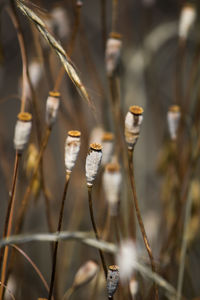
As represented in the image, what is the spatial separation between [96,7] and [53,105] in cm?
137

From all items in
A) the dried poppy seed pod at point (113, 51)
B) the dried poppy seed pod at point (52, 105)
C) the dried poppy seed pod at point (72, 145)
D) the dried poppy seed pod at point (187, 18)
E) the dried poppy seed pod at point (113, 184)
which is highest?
the dried poppy seed pod at point (187, 18)

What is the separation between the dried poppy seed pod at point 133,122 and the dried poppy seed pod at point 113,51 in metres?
0.15

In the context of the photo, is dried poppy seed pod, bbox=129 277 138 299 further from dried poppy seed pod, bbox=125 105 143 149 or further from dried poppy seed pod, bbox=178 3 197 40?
dried poppy seed pod, bbox=178 3 197 40

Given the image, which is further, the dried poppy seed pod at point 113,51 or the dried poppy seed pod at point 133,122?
the dried poppy seed pod at point 113,51

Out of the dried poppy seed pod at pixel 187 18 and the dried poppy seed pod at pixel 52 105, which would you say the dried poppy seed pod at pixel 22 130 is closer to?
the dried poppy seed pod at pixel 52 105

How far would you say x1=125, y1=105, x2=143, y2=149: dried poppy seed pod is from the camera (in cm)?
40

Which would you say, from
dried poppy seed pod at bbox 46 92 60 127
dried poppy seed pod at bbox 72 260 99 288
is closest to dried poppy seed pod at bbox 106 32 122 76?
dried poppy seed pod at bbox 46 92 60 127

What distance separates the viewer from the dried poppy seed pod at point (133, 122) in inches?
15.6

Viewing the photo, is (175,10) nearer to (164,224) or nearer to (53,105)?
(164,224)

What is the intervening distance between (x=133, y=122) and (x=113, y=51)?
163 millimetres

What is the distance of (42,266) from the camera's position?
37.9 inches

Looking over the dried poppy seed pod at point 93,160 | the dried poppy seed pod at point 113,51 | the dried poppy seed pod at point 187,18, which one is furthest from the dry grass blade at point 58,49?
the dried poppy seed pod at point 187,18

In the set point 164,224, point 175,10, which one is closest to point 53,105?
point 164,224

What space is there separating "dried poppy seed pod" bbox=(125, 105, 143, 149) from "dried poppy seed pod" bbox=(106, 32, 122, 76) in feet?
0.48
